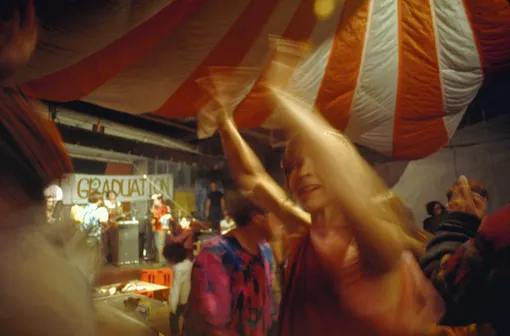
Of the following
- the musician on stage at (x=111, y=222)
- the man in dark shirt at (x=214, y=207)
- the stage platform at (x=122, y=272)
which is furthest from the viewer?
the man in dark shirt at (x=214, y=207)

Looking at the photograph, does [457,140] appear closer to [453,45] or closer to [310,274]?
[453,45]

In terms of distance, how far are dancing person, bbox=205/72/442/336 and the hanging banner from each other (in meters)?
6.43

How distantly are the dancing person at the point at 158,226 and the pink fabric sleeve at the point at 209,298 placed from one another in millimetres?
7175

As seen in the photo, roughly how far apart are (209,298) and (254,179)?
71 cm

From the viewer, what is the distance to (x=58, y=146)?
2.46ft

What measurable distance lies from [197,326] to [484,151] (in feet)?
17.7

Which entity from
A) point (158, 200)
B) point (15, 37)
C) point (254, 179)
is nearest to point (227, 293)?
point (254, 179)

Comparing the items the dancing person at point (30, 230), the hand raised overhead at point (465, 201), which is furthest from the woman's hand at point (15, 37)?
the hand raised overhead at point (465, 201)

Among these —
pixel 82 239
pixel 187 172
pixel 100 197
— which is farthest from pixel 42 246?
pixel 187 172

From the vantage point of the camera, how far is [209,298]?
1868mm

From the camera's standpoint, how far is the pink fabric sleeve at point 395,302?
110 cm

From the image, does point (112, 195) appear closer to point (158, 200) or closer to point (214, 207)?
point (158, 200)

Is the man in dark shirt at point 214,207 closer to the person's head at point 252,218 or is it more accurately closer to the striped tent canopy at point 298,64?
the striped tent canopy at point 298,64

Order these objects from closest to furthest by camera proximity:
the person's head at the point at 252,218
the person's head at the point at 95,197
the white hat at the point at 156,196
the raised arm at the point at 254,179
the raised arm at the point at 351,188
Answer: the raised arm at the point at 351,188 → the raised arm at the point at 254,179 → the person's head at the point at 252,218 → the person's head at the point at 95,197 → the white hat at the point at 156,196
